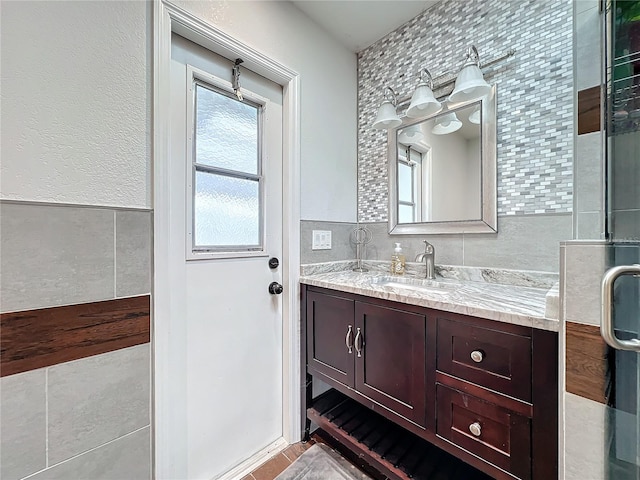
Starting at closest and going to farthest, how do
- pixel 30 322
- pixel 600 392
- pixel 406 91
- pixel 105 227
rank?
pixel 600 392 < pixel 30 322 < pixel 105 227 < pixel 406 91

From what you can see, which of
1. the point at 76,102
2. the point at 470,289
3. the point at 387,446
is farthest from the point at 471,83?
the point at 387,446

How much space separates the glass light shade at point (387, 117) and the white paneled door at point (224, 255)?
61 cm

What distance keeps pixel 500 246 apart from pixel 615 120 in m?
0.67

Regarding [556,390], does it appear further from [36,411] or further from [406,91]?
[406,91]

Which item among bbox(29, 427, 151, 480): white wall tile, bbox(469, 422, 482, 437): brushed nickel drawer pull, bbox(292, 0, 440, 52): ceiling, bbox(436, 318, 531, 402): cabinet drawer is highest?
bbox(292, 0, 440, 52): ceiling

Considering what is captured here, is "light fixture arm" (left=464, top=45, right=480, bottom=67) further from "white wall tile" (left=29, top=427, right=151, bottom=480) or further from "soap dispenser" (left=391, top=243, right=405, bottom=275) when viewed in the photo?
"white wall tile" (left=29, top=427, right=151, bottom=480)

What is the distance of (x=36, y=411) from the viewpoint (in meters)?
0.79

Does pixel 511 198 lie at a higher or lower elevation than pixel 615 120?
lower

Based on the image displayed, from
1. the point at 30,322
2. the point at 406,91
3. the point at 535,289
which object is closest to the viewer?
the point at 30,322

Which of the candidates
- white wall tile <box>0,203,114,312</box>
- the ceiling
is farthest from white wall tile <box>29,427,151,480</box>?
the ceiling

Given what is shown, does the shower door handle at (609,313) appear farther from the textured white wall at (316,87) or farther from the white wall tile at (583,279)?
the textured white wall at (316,87)

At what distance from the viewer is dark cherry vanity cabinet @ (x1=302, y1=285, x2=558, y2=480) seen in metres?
0.76

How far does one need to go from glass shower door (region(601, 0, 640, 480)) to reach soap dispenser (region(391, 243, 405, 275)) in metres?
0.97

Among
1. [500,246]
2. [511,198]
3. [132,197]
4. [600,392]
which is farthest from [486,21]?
[132,197]
